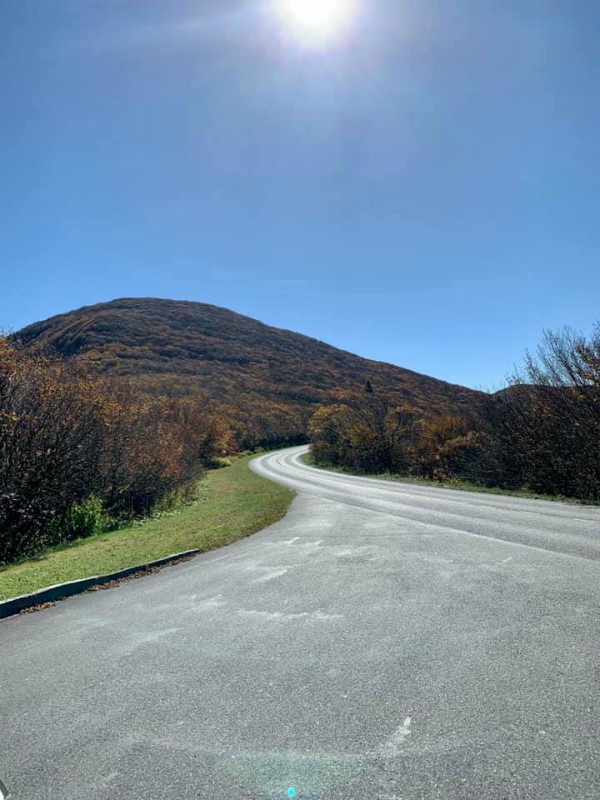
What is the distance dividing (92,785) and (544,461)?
2128cm

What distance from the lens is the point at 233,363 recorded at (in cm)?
9831

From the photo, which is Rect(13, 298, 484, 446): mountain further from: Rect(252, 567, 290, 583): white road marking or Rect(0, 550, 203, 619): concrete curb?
Rect(252, 567, 290, 583): white road marking

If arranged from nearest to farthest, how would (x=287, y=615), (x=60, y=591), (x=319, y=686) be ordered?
(x=319, y=686) < (x=287, y=615) < (x=60, y=591)

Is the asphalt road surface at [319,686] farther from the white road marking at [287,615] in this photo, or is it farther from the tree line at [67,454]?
the tree line at [67,454]

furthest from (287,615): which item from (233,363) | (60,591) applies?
(233,363)

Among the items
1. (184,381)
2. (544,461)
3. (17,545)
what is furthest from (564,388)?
(184,381)

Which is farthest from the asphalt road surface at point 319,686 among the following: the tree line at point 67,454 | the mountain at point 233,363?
the mountain at point 233,363

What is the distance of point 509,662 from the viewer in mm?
3762

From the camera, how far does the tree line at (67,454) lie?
11930mm

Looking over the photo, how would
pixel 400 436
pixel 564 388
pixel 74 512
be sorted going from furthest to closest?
pixel 400 436 < pixel 564 388 < pixel 74 512

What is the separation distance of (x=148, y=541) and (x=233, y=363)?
289 feet

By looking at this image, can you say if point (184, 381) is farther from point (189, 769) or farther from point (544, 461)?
point (189, 769)

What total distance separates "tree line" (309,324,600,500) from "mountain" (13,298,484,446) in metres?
19.5

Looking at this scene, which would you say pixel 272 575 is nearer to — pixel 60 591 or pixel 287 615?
pixel 287 615
